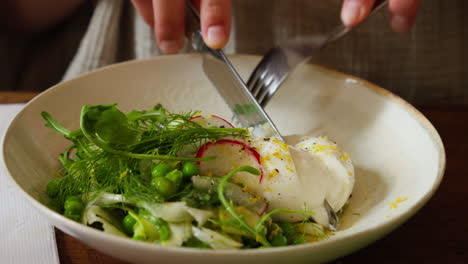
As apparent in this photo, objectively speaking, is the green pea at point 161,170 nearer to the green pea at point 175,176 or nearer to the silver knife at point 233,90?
the green pea at point 175,176

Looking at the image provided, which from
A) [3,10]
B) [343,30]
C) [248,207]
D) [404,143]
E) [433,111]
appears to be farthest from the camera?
[3,10]

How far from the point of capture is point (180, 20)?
1.60m

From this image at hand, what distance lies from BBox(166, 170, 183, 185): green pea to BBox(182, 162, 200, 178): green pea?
3 centimetres

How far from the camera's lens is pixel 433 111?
5.96 feet

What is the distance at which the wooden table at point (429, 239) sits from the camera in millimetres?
1146

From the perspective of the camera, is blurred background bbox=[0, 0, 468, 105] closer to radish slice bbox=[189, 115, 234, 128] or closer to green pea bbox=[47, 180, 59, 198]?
radish slice bbox=[189, 115, 234, 128]

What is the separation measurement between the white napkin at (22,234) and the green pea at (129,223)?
0.18 metres

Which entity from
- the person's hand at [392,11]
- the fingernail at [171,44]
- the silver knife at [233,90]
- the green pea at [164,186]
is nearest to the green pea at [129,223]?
the green pea at [164,186]

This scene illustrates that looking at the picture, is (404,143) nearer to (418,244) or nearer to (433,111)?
(418,244)

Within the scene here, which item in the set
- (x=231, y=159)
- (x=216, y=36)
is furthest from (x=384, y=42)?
(x=231, y=159)

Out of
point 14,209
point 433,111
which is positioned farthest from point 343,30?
point 14,209

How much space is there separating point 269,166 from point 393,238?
0.35 metres

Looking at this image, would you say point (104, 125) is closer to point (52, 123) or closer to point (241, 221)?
point (52, 123)

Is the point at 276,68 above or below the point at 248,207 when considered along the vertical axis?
above
